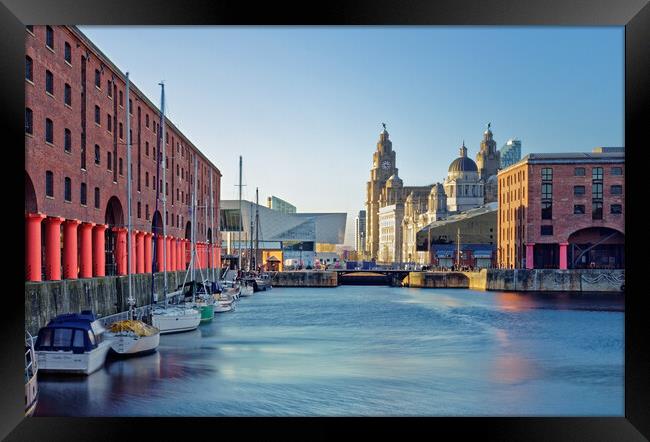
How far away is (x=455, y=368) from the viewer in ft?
81.7

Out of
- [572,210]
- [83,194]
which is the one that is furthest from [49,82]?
[572,210]

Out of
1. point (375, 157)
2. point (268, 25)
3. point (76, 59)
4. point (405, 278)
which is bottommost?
point (405, 278)

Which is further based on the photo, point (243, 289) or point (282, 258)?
point (282, 258)

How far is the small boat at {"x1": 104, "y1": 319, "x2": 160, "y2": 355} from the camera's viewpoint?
23453 millimetres

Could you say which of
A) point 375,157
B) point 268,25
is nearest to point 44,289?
point 268,25

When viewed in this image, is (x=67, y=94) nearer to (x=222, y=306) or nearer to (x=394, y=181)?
(x=222, y=306)

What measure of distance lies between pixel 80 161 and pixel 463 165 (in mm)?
123011

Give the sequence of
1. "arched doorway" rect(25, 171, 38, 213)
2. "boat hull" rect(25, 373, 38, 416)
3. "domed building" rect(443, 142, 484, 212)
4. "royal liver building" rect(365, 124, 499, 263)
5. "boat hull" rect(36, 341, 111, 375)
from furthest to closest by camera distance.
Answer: "domed building" rect(443, 142, 484, 212) < "royal liver building" rect(365, 124, 499, 263) < "arched doorway" rect(25, 171, 38, 213) < "boat hull" rect(36, 341, 111, 375) < "boat hull" rect(25, 373, 38, 416)

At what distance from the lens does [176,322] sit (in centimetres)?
3105

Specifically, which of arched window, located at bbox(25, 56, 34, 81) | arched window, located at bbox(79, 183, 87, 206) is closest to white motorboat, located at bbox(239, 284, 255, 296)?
arched window, located at bbox(79, 183, 87, 206)

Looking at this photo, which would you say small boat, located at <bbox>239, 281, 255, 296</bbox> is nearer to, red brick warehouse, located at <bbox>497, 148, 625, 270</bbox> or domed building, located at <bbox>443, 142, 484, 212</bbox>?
→ red brick warehouse, located at <bbox>497, 148, 625, 270</bbox>
